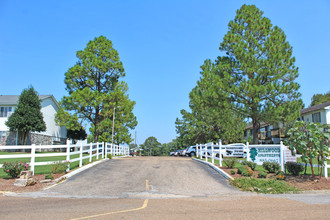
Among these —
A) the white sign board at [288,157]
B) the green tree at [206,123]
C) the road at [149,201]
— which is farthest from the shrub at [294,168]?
the green tree at [206,123]

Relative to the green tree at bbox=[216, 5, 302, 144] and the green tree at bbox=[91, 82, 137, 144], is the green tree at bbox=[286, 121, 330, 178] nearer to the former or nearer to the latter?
the green tree at bbox=[216, 5, 302, 144]

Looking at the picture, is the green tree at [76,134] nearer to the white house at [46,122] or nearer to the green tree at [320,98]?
the white house at [46,122]

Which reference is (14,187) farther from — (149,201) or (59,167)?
(149,201)

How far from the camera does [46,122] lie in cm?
4366

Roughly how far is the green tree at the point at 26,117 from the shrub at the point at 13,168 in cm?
2620

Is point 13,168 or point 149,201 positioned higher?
point 13,168

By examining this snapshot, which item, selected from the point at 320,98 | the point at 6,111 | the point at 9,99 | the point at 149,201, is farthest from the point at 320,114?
the point at 9,99

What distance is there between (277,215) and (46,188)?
8.50 metres

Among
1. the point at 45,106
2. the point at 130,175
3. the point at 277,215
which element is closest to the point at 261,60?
the point at 130,175

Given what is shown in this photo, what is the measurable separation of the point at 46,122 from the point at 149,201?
3910 centimetres

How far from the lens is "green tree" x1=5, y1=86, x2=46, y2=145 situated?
35.9 meters

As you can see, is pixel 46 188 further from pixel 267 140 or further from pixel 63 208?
pixel 267 140

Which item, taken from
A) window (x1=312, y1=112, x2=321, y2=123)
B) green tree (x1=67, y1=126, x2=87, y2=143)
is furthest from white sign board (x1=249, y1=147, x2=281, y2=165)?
green tree (x1=67, y1=126, x2=87, y2=143)

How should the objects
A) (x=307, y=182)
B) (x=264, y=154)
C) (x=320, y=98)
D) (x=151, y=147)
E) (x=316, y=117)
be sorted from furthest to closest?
1. (x=151, y=147)
2. (x=320, y=98)
3. (x=316, y=117)
4. (x=264, y=154)
5. (x=307, y=182)
